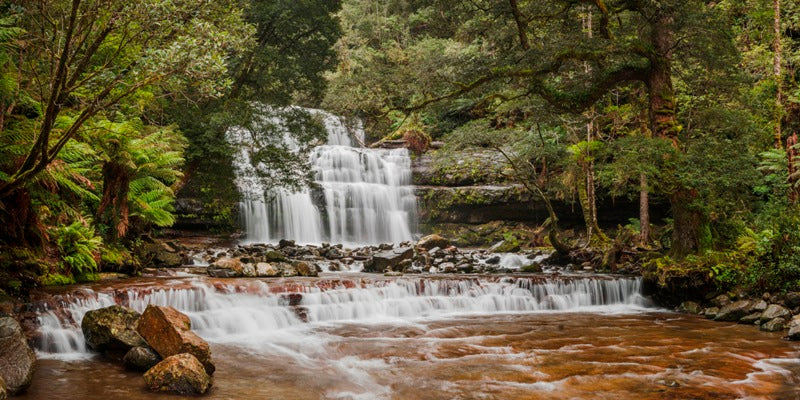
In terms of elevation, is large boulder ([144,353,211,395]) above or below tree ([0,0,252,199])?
below

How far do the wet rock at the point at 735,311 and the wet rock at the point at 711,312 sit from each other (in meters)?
0.12

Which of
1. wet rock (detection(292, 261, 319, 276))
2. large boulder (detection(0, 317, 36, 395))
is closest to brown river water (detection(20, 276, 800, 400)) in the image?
large boulder (detection(0, 317, 36, 395))

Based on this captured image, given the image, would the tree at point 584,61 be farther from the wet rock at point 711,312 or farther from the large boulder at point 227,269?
the large boulder at point 227,269

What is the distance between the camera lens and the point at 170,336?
534 cm

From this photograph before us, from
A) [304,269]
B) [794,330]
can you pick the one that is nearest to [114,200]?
[304,269]

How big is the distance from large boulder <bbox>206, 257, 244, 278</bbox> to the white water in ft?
5.86

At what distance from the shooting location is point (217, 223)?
1962 centimetres

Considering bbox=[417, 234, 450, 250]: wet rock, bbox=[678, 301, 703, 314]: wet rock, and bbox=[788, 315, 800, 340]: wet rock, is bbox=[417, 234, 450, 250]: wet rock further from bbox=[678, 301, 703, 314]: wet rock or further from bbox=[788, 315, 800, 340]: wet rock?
bbox=[788, 315, 800, 340]: wet rock

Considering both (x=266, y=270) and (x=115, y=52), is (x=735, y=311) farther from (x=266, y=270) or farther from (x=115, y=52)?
(x=115, y=52)

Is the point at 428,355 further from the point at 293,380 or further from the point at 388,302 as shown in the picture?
the point at 388,302

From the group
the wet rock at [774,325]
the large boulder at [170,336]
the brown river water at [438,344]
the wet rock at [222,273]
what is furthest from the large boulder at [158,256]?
the wet rock at [774,325]

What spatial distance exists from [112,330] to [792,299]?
33.5 ft

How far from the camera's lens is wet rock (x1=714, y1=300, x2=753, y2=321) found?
887 centimetres

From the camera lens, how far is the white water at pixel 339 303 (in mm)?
7227
